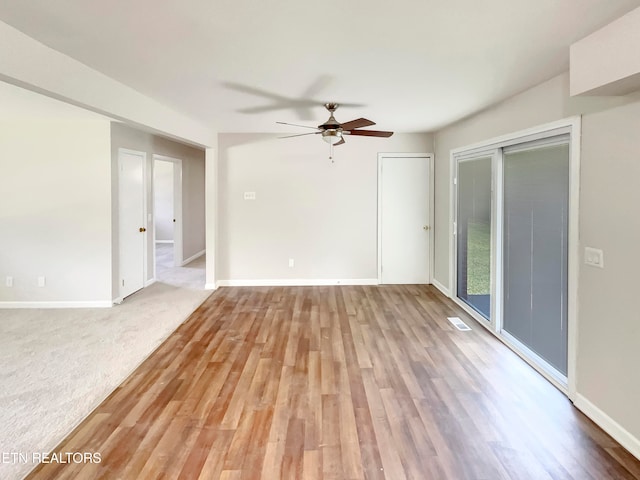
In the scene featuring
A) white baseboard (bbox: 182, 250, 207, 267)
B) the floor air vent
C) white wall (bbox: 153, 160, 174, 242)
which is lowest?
the floor air vent

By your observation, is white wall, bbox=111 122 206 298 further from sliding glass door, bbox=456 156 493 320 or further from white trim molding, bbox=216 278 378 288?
sliding glass door, bbox=456 156 493 320

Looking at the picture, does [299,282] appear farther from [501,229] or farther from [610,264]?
[610,264]

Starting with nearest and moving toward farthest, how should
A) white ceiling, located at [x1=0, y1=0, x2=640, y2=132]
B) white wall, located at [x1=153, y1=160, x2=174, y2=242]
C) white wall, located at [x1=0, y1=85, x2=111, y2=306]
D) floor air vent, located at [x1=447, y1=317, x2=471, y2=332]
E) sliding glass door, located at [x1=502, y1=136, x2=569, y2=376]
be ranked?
white ceiling, located at [x1=0, y1=0, x2=640, y2=132], sliding glass door, located at [x1=502, y1=136, x2=569, y2=376], floor air vent, located at [x1=447, y1=317, x2=471, y2=332], white wall, located at [x1=0, y1=85, x2=111, y2=306], white wall, located at [x1=153, y1=160, x2=174, y2=242]

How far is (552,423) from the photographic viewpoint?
2277 millimetres

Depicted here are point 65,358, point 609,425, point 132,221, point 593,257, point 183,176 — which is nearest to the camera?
point 609,425

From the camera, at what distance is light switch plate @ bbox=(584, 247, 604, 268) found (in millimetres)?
2273

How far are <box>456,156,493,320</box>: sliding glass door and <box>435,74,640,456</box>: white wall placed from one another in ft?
4.85

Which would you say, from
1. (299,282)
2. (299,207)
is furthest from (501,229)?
(299,282)

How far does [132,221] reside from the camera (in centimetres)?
522

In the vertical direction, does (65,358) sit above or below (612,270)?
below

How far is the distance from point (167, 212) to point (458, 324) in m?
8.75

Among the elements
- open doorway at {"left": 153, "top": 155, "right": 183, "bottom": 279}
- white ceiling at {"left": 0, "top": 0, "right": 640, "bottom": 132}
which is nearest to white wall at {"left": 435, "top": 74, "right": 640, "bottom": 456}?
white ceiling at {"left": 0, "top": 0, "right": 640, "bottom": 132}

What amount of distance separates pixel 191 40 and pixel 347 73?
1169 millimetres

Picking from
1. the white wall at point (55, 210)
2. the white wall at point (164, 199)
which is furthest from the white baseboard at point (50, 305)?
the white wall at point (164, 199)
